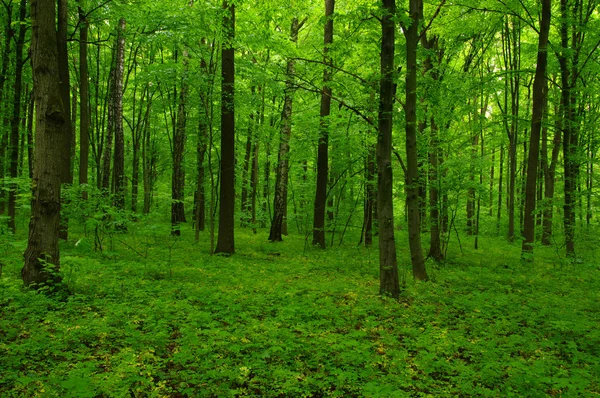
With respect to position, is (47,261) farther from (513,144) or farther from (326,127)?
(513,144)

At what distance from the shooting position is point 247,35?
1117 centimetres

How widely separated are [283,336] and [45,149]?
184 inches

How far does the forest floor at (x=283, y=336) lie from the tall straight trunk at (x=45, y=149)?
37 cm

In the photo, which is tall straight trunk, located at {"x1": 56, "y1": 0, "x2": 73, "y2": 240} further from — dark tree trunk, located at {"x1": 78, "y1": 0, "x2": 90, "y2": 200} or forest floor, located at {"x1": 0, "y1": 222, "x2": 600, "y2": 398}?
forest floor, located at {"x1": 0, "y1": 222, "x2": 600, "y2": 398}

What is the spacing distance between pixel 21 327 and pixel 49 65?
387cm

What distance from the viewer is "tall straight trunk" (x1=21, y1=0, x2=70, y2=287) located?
209 inches

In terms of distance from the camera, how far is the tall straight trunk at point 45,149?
5.30 m

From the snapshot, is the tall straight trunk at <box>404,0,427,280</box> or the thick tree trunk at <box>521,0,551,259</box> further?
the thick tree trunk at <box>521,0,551,259</box>

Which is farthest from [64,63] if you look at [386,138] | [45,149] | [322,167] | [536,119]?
[536,119]

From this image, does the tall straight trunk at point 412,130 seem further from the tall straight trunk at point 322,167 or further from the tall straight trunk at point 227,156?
the tall straight trunk at point 227,156

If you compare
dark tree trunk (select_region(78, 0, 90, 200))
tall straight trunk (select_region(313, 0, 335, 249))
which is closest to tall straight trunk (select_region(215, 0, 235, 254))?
tall straight trunk (select_region(313, 0, 335, 249))

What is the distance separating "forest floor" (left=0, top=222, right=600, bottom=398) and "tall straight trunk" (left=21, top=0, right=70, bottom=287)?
375mm

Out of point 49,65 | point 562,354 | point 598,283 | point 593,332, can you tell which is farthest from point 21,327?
point 598,283

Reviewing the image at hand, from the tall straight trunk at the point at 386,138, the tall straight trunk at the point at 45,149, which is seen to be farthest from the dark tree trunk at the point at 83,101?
the tall straight trunk at the point at 386,138
